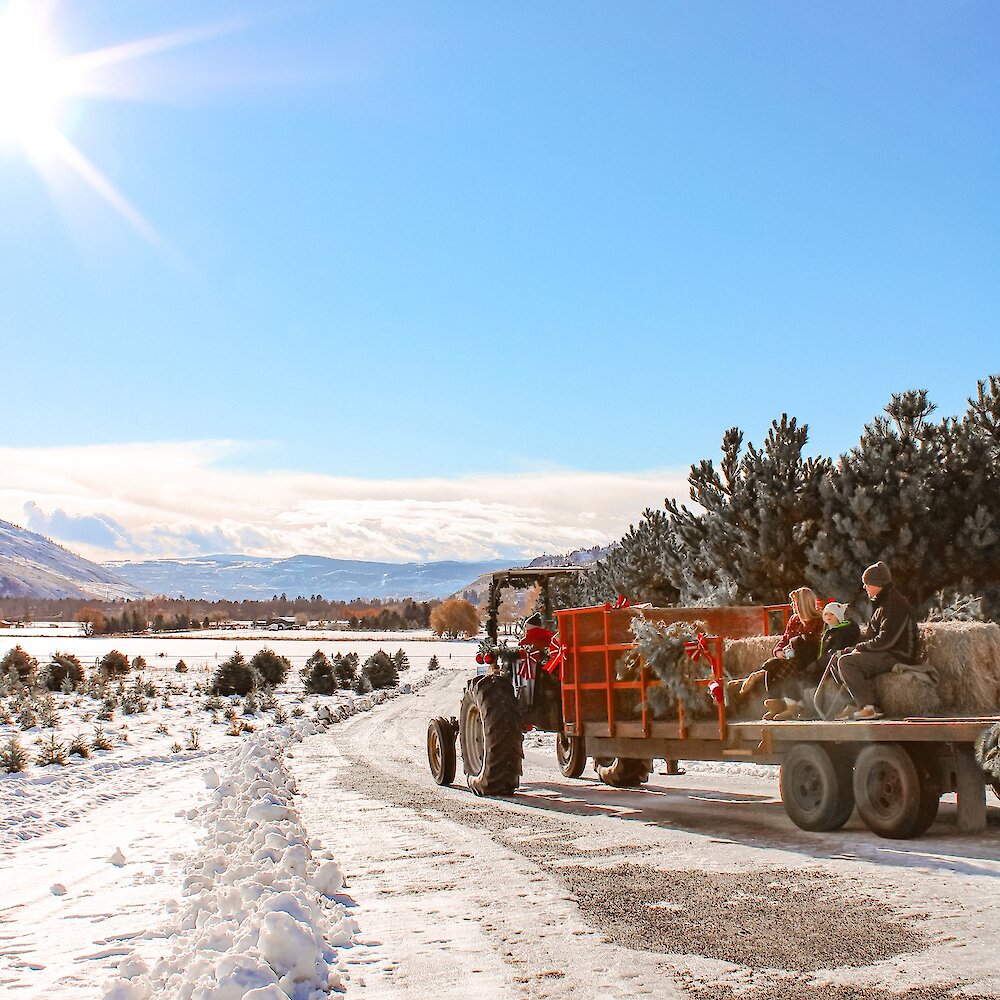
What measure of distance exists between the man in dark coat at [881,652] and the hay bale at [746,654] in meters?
1.26

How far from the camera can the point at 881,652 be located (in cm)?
901

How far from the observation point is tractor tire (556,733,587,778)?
44.1 feet

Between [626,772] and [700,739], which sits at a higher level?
[700,739]

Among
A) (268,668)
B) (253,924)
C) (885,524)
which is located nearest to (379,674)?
(268,668)

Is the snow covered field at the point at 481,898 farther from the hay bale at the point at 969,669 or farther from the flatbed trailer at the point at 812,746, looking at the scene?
the hay bale at the point at 969,669

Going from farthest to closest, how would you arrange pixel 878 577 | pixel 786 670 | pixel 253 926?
pixel 786 670 → pixel 878 577 → pixel 253 926

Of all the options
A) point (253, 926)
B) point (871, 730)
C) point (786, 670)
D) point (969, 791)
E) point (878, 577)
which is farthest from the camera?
point (786, 670)

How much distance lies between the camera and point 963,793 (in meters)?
8.45

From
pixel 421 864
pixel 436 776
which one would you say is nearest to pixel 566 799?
pixel 436 776

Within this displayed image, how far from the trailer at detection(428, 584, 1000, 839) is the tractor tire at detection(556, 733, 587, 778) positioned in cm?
3

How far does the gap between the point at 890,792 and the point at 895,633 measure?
1.27 m

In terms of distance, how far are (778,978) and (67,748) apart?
15123 millimetres

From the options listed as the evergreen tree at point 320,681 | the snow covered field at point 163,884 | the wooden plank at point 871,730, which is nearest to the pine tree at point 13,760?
the snow covered field at point 163,884

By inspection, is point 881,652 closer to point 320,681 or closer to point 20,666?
point 20,666
